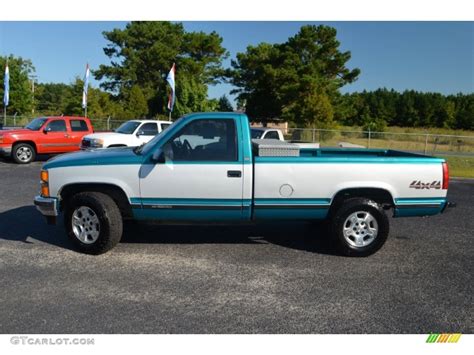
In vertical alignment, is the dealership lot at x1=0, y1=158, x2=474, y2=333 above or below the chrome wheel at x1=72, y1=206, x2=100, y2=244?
below

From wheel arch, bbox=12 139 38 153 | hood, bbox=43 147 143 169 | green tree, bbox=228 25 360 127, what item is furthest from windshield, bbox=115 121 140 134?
green tree, bbox=228 25 360 127

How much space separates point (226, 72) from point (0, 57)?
25871 millimetres

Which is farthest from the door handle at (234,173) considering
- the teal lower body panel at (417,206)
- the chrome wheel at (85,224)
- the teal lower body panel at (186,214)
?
the teal lower body panel at (417,206)

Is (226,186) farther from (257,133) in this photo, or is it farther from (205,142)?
(257,133)

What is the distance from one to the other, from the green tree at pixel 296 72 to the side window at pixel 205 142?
108ft

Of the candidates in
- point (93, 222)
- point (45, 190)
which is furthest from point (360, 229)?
point (45, 190)

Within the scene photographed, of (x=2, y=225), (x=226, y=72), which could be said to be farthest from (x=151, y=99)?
(x=2, y=225)

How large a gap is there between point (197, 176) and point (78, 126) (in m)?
11.9

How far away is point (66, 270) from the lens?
456 cm

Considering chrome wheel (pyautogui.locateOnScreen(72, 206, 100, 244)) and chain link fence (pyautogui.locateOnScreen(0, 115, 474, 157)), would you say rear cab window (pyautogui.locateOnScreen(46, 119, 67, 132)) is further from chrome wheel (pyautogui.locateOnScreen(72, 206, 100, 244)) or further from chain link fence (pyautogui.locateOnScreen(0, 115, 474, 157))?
chain link fence (pyautogui.locateOnScreen(0, 115, 474, 157))

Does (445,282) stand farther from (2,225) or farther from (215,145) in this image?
(2,225)
